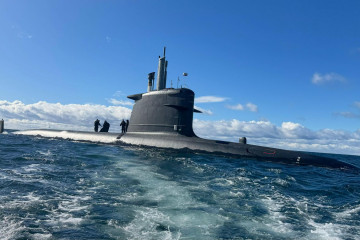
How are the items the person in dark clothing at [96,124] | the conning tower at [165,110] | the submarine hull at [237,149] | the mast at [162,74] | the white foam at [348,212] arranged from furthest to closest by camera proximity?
the person in dark clothing at [96,124]
the mast at [162,74]
the conning tower at [165,110]
the submarine hull at [237,149]
the white foam at [348,212]

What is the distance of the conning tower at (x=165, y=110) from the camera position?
70.8 ft

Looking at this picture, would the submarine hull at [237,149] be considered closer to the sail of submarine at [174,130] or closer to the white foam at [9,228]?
the sail of submarine at [174,130]

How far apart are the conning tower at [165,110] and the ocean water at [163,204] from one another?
940 centimetres

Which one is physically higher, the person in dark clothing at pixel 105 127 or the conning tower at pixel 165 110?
the conning tower at pixel 165 110

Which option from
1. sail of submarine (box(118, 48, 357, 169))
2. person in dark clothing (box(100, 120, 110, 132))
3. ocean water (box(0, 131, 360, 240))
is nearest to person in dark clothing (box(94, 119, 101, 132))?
person in dark clothing (box(100, 120, 110, 132))

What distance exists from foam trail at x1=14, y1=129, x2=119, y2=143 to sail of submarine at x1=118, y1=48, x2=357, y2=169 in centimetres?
161

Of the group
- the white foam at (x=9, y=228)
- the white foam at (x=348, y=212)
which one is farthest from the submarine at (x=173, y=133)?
the white foam at (x=9, y=228)

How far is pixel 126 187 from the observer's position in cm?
885

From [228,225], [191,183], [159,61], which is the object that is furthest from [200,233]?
[159,61]

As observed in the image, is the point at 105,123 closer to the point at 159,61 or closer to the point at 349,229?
the point at 159,61

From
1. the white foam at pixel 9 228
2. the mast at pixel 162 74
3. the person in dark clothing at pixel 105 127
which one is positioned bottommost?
the white foam at pixel 9 228

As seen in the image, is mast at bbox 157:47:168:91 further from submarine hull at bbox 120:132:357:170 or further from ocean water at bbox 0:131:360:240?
ocean water at bbox 0:131:360:240

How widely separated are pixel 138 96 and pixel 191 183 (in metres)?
15.7

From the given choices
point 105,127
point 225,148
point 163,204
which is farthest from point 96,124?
point 163,204
